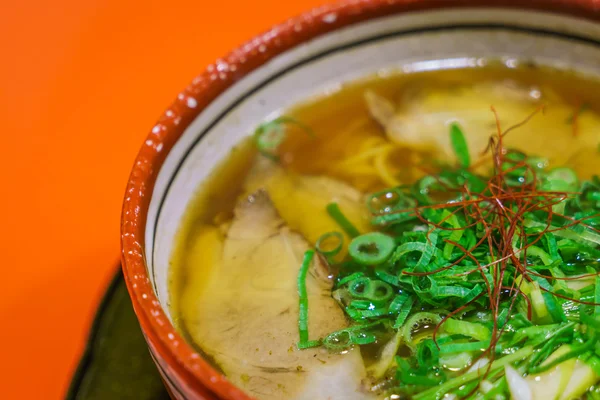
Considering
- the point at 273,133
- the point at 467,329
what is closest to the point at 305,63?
the point at 273,133

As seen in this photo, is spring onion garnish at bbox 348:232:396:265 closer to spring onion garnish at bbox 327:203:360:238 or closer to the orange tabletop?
spring onion garnish at bbox 327:203:360:238

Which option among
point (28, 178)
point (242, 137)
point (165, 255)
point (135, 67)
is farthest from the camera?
point (135, 67)

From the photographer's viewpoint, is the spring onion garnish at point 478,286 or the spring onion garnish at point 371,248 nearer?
the spring onion garnish at point 478,286

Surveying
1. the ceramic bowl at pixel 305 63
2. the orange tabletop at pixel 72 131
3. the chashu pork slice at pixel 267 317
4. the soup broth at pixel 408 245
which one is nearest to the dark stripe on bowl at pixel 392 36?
the ceramic bowl at pixel 305 63

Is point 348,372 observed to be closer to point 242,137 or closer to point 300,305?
point 300,305

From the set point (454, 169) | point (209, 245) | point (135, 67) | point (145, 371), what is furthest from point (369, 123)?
point (135, 67)

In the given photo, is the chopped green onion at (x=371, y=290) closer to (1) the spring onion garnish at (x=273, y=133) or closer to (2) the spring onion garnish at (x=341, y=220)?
(2) the spring onion garnish at (x=341, y=220)

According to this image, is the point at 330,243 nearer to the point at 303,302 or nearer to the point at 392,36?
the point at 303,302
